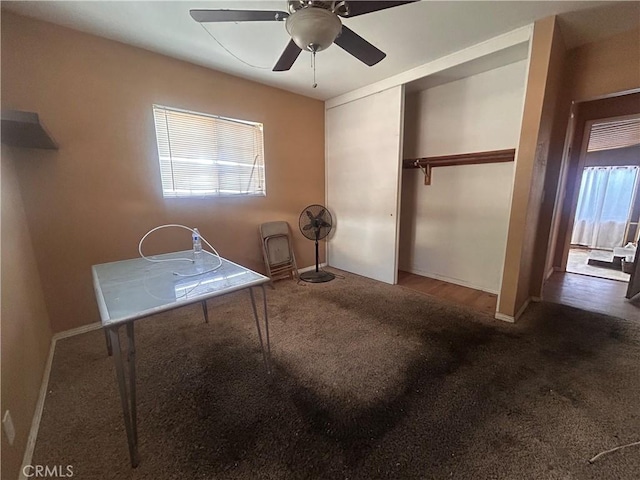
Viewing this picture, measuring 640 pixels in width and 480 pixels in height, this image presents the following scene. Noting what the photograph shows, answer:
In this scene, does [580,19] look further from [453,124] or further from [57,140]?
[57,140]

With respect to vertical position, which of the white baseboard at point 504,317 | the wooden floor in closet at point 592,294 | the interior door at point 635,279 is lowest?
the wooden floor in closet at point 592,294

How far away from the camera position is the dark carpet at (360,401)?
1.21m

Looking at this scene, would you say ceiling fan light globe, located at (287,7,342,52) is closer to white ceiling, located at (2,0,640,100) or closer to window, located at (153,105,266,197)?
white ceiling, located at (2,0,640,100)

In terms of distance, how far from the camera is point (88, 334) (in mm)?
2334

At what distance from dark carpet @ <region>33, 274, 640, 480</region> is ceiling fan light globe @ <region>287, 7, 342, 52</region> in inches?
81.6

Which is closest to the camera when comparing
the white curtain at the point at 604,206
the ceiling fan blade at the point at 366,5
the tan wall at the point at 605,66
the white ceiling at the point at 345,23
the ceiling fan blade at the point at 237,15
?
the ceiling fan blade at the point at 366,5

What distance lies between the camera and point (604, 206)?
5.33 metres

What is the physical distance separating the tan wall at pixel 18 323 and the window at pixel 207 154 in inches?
41.9

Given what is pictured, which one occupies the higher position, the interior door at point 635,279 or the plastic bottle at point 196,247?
the plastic bottle at point 196,247

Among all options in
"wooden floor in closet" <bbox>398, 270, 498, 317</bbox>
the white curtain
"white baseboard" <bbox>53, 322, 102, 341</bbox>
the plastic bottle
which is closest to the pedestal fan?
"wooden floor in closet" <bbox>398, 270, 498, 317</bbox>

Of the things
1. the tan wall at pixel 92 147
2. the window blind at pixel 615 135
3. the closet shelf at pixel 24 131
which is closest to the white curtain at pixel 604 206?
the window blind at pixel 615 135

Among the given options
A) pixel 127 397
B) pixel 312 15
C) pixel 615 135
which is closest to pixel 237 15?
pixel 312 15

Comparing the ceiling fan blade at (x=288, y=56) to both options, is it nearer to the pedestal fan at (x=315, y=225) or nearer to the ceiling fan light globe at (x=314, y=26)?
the ceiling fan light globe at (x=314, y=26)

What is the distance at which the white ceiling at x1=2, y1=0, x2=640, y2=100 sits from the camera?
6.16 ft
